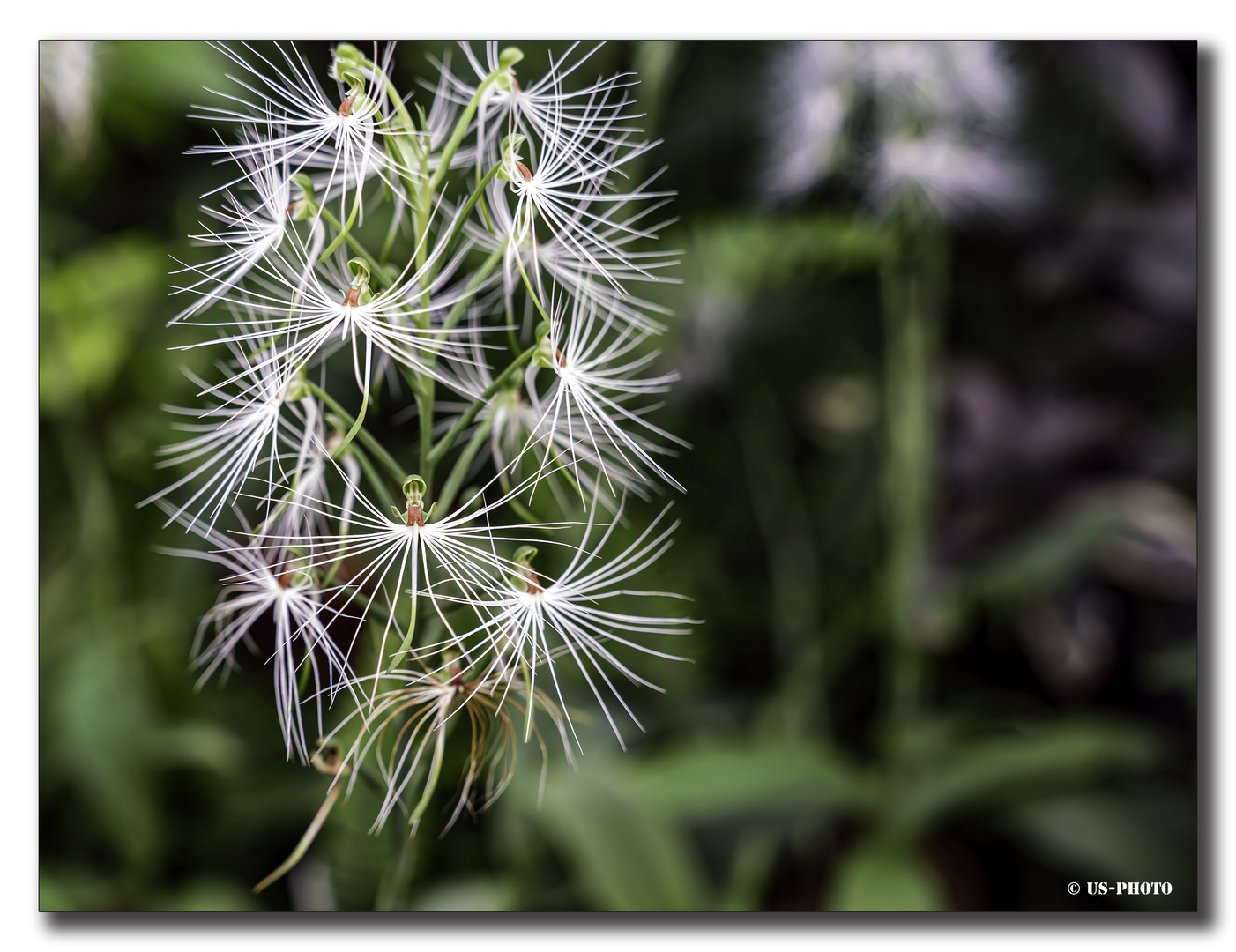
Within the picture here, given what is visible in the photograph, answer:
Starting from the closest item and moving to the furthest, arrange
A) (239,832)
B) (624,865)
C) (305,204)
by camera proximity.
A: (305,204), (624,865), (239,832)

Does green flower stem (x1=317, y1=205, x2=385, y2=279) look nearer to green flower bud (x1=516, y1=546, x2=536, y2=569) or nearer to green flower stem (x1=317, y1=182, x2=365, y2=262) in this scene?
green flower stem (x1=317, y1=182, x2=365, y2=262)

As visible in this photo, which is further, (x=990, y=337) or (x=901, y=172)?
(x=990, y=337)

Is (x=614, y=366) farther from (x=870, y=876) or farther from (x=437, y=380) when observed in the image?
(x=870, y=876)

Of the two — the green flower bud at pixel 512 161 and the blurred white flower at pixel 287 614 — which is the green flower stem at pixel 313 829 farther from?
the green flower bud at pixel 512 161

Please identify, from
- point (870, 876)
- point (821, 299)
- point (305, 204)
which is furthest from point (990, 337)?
point (305, 204)

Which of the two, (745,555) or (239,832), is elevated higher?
(745,555)

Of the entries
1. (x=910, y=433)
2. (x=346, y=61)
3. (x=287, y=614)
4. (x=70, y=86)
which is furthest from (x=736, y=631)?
(x=70, y=86)

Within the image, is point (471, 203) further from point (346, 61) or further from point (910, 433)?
point (910, 433)
